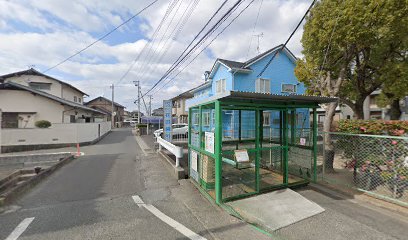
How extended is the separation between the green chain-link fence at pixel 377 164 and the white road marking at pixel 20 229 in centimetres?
727

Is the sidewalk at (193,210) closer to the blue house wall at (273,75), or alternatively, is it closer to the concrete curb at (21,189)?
the concrete curb at (21,189)

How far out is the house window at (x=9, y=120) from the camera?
605 inches

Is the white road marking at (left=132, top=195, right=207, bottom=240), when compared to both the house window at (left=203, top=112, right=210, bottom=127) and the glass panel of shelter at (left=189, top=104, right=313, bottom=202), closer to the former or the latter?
the glass panel of shelter at (left=189, top=104, right=313, bottom=202)

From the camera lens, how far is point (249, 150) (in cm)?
461

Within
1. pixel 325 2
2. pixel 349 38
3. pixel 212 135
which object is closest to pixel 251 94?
→ pixel 212 135

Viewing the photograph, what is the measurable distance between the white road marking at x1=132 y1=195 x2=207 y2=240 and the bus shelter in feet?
3.54

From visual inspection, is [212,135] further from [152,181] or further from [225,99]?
[152,181]

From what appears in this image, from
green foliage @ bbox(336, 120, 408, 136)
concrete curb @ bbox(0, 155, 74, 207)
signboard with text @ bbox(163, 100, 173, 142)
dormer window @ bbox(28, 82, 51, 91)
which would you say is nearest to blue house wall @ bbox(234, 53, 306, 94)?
signboard with text @ bbox(163, 100, 173, 142)

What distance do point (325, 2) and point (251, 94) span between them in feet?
17.9

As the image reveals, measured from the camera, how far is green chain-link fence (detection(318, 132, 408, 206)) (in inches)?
166

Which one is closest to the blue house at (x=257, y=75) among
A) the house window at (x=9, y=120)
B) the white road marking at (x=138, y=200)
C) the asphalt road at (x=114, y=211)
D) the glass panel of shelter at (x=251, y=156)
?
the glass panel of shelter at (x=251, y=156)

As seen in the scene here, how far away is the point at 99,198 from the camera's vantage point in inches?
199

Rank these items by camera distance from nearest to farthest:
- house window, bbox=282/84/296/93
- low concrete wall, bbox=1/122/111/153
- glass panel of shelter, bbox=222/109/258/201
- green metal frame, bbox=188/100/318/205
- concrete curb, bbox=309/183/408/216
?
concrete curb, bbox=309/183/408/216 → green metal frame, bbox=188/100/318/205 → glass panel of shelter, bbox=222/109/258/201 → low concrete wall, bbox=1/122/111/153 → house window, bbox=282/84/296/93

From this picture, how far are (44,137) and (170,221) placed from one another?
594 inches
